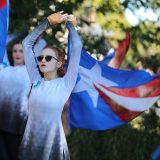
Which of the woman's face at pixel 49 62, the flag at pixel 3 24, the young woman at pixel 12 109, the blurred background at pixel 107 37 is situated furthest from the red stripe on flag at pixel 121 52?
the woman's face at pixel 49 62

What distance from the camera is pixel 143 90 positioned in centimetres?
866

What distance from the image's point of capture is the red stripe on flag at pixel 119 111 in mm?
8508

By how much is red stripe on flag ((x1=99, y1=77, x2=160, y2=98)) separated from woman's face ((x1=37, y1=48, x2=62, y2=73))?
1885 mm

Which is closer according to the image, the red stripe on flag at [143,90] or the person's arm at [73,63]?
the person's arm at [73,63]

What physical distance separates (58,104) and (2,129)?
4.52 feet

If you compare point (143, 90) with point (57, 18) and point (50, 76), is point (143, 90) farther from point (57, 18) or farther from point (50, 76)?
point (57, 18)

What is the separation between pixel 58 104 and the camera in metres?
6.52

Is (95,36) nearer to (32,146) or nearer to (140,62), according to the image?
(140,62)

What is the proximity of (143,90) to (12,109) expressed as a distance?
177 centimetres

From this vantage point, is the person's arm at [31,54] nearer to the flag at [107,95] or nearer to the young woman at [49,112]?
the young woman at [49,112]

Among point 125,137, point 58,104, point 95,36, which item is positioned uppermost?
point 58,104

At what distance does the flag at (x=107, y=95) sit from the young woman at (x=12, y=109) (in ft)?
2.12

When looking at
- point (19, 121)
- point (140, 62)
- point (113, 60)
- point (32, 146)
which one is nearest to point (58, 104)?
point (32, 146)

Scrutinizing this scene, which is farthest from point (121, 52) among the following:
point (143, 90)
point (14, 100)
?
point (14, 100)
